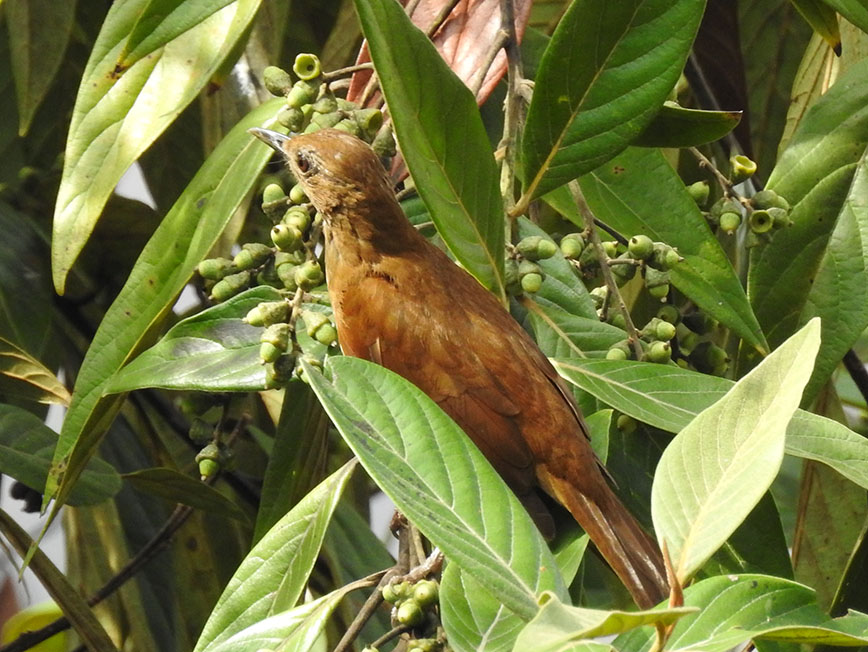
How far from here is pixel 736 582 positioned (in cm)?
160

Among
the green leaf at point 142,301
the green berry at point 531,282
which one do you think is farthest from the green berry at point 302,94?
the green berry at point 531,282

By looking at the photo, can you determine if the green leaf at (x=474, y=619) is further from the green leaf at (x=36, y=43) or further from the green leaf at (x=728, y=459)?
the green leaf at (x=36, y=43)

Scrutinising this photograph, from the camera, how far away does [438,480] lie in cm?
159

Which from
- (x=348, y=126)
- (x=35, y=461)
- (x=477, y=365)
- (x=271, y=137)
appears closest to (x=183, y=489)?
(x=35, y=461)

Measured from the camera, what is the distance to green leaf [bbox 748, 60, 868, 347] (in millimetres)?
2424

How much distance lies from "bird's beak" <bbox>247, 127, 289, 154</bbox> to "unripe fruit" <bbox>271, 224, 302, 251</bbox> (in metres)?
0.33

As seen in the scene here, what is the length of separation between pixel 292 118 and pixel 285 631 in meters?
0.96

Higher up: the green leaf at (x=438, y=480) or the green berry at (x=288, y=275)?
the green berry at (x=288, y=275)

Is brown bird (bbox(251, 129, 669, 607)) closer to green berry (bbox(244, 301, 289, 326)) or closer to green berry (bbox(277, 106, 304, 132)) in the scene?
green berry (bbox(277, 106, 304, 132))

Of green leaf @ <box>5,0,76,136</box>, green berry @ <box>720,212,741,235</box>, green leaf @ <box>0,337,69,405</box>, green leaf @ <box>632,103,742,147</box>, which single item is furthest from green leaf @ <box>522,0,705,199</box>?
green leaf @ <box>5,0,76,136</box>

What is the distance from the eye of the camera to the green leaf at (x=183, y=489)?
9.07ft

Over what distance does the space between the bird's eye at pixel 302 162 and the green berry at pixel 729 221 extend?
91cm

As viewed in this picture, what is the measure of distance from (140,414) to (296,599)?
1.68 m

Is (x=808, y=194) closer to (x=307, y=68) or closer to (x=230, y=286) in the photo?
(x=307, y=68)
